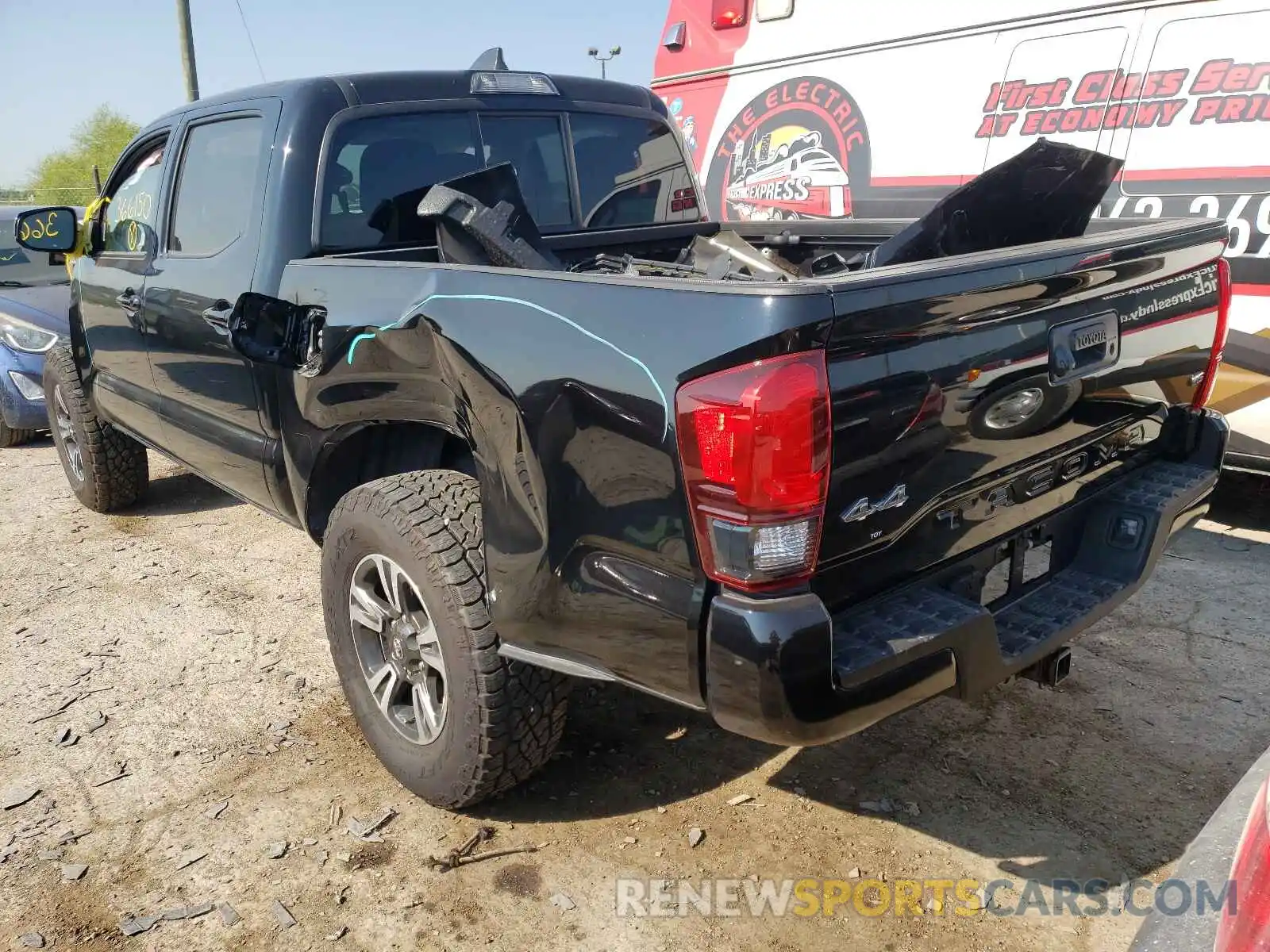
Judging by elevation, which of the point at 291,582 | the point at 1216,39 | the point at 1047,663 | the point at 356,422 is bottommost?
the point at 291,582

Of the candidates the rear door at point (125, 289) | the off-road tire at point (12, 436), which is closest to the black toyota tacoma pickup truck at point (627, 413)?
the rear door at point (125, 289)

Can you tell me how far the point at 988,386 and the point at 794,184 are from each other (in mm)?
4019

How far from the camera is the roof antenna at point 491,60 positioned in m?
3.63

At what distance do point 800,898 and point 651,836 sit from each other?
1.41ft

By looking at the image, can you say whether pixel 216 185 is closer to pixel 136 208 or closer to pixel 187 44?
pixel 136 208

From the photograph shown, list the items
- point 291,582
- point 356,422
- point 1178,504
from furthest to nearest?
1. point 291,582
2. point 356,422
3. point 1178,504

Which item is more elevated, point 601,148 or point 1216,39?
point 1216,39

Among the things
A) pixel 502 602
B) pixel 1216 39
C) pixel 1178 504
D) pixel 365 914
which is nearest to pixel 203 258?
pixel 502 602

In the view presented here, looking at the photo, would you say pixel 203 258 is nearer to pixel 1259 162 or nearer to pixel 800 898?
pixel 800 898

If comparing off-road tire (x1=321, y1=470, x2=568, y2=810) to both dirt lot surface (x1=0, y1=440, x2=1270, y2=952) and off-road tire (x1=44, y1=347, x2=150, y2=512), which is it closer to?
dirt lot surface (x1=0, y1=440, x2=1270, y2=952)

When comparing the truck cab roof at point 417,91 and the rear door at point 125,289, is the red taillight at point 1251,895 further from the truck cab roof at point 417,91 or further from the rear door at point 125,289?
the rear door at point 125,289

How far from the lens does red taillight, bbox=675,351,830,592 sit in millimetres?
1702

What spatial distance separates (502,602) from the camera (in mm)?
2250

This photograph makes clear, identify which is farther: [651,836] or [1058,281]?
[651,836]
